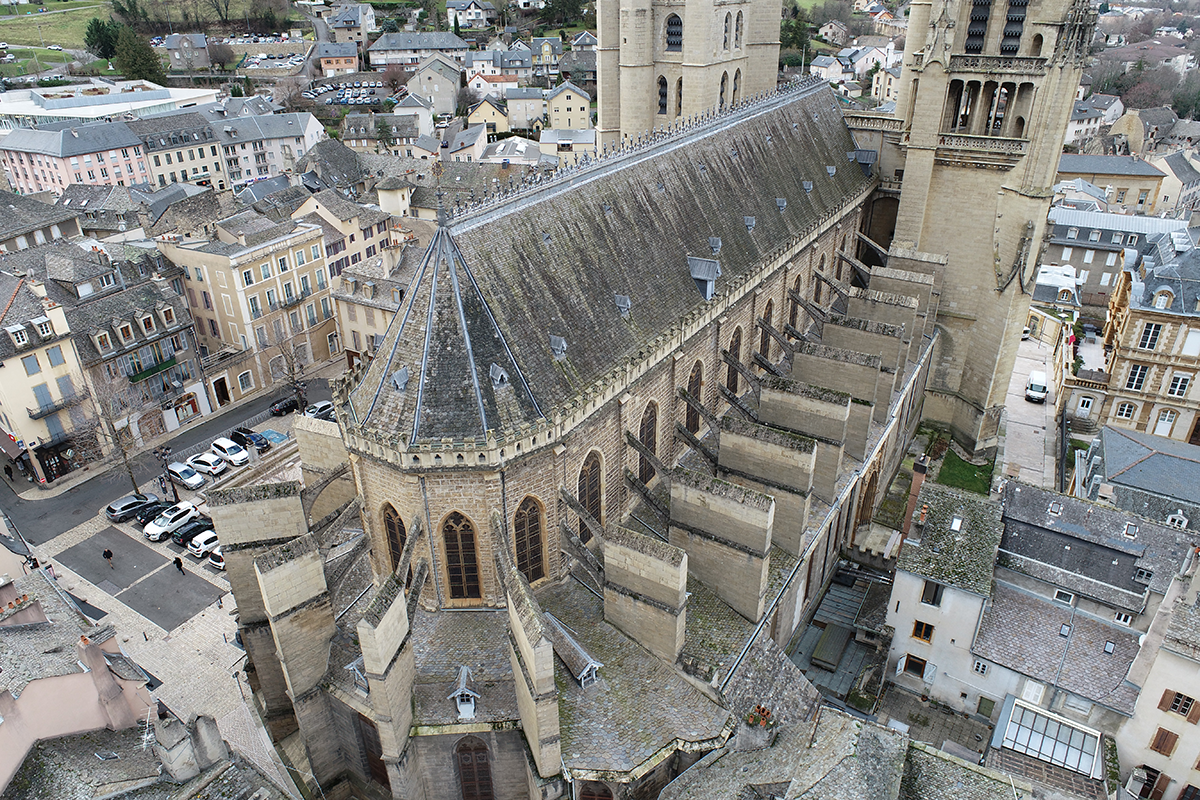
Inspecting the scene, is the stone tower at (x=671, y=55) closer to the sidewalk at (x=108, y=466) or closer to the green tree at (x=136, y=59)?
the sidewalk at (x=108, y=466)

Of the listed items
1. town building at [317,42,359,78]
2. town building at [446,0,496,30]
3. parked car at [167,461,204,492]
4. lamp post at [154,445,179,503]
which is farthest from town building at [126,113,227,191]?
town building at [446,0,496,30]

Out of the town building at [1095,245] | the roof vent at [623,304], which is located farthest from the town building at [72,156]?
the town building at [1095,245]

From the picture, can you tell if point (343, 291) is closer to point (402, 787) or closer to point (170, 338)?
point (170, 338)

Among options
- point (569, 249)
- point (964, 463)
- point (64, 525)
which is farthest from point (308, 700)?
point (964, 463)

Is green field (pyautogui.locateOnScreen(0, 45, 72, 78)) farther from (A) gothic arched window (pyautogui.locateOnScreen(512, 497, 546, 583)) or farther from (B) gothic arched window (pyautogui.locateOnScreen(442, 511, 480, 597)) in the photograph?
(A) gothic arched window (pyautogui.locateOnScreen(512, 497, 546, 583))

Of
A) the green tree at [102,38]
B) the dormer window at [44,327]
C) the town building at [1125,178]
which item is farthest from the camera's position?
the green tree at [102,38]

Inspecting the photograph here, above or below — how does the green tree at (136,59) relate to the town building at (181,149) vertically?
A: above
